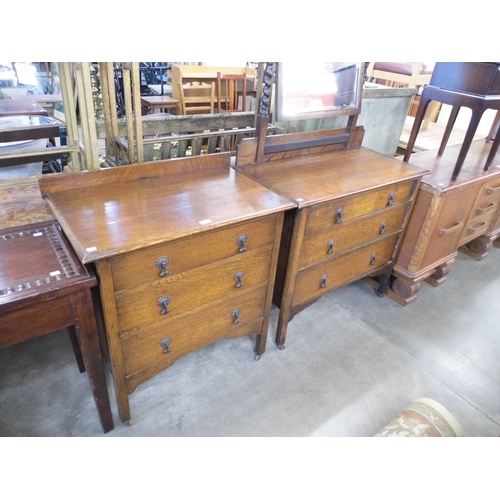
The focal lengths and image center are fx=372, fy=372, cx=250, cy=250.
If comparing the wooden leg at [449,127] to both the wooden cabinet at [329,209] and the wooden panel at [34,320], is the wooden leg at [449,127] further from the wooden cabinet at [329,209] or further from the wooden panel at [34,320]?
the wooden panel at [34,320]

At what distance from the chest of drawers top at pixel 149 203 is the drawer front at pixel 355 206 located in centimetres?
22

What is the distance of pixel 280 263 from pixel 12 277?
1071 millimetres

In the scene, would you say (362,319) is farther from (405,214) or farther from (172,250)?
(172,250)

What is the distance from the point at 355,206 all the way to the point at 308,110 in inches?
20.6

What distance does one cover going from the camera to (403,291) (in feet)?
7.66

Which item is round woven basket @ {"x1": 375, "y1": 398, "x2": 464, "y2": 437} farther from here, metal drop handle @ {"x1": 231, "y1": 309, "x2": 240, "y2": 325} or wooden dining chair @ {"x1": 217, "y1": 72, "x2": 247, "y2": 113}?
wooden dining chair @ {"x1": 217, "y1": 72, "x2": 247, "y2": 113}

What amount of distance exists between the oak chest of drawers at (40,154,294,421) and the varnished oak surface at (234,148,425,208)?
4.4 inches

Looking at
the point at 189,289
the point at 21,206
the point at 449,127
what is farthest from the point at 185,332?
the point at 449,127

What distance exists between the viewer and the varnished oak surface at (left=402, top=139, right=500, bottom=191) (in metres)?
2.06

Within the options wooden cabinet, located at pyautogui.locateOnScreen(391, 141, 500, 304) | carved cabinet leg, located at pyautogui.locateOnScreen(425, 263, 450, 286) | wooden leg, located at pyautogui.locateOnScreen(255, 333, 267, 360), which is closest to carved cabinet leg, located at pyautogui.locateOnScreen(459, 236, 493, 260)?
wooden cabinet, located at pyautogui.locateOnScreen(391, 141, 500, 304)

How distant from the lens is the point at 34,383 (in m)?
1.65

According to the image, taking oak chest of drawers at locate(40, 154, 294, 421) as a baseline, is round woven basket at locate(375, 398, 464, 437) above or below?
below

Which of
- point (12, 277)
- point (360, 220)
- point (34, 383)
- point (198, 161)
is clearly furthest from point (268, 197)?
point (34, 383)
